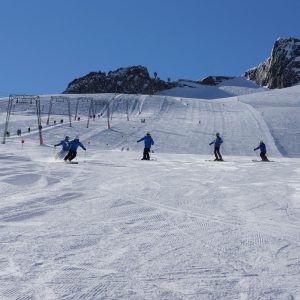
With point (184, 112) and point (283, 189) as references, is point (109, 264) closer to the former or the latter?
point (283, 189)

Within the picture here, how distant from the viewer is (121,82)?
181250 mm

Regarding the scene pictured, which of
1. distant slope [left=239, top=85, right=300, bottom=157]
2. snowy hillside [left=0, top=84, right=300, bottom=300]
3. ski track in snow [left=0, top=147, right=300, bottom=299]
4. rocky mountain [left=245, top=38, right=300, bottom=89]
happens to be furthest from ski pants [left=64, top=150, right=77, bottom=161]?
rocky mountain [left=245, top=38, right=300, bottom=89]

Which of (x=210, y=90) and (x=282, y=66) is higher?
(x=282, y=66)

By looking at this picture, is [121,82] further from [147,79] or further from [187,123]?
[187,123]

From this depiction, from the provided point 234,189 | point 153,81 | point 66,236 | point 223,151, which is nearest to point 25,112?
point 223,151

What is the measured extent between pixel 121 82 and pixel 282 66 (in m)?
62.7

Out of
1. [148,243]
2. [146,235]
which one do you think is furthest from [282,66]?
[148,243]

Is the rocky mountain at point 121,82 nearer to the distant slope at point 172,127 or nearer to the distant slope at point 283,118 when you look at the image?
the distant slope at point 283,118

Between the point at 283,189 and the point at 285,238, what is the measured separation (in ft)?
16.2

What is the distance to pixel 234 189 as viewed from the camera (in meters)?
10.9

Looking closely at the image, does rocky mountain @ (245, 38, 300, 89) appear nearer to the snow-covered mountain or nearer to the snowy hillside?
the snow-covered mountain

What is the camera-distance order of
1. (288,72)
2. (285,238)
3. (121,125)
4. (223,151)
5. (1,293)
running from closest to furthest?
(1,293), (285,238), (223,151), (121,125), (288,72)

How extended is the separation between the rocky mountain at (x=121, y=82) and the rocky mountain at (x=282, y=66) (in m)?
39.0

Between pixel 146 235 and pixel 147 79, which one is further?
pixel 147 79
